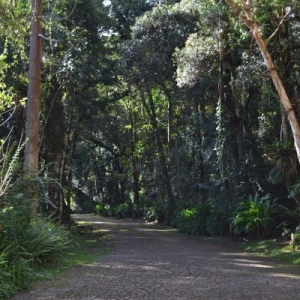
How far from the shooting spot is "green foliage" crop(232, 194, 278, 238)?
17.7 metres

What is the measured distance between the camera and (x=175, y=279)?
988 cm

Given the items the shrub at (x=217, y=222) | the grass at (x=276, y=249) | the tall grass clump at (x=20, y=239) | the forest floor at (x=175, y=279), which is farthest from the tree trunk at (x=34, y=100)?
the shrub at (x=217, y=222)

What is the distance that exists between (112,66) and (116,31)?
3.98 meters

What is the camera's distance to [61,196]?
23.1m

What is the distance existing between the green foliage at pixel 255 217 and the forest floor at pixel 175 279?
2.58 metres

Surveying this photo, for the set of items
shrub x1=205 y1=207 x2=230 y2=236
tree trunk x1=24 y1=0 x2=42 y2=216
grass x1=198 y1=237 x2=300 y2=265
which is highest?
tree trunk x1=24 y1=0 x2=42 y2=216

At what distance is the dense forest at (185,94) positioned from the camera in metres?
13.4

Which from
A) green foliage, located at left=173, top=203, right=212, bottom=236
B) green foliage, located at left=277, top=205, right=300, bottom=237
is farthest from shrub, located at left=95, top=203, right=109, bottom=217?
green foliage, located at left=277, top=205, right=300, bottom=237

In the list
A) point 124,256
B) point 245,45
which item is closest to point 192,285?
point 124,256

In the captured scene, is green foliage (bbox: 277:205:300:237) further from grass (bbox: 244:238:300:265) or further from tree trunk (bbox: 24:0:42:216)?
tree trunk (bbox: 24:0:42:216)

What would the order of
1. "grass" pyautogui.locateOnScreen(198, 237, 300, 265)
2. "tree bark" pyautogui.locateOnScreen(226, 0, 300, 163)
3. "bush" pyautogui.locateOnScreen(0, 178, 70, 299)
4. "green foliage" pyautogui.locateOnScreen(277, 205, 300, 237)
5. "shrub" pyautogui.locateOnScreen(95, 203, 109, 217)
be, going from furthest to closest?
"shrub" pyautogui.locateOnScreen(95, 203, 109, 217) → "green foliage" pyautogui.locateOnScreen(277, 205, 300, 237) → "grass" pyautogui.locateOnScreen(198, 237, 300, 265) → "tree bark" pyautogui.locateOnScreen(226, 0, 300, 163) → "bush" pyautogui.locateOnScreen(0, 178, 70, 299)

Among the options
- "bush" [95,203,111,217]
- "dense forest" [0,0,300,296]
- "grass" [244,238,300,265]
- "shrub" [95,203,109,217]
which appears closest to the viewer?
"dense forest" [0,0,300,296]

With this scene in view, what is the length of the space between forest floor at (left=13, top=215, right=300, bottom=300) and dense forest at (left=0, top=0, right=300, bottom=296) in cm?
195

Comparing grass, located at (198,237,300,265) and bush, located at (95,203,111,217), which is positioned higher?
bush, located at (95,203,111,217)
